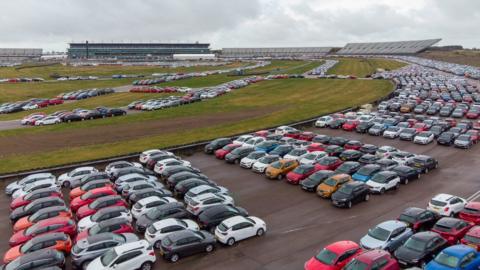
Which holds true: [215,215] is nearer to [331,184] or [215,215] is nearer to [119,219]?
[119,219]

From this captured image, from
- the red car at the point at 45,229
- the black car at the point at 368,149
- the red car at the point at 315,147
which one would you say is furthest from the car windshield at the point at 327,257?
the black car at the point at 368,149

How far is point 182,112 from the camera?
65.3 m

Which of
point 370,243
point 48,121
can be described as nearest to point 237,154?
point 370,243

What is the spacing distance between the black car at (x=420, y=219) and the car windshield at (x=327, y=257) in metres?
6.96

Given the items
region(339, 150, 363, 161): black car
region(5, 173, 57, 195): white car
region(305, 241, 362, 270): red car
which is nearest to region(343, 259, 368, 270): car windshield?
region(305, 241, 362, 270): red car

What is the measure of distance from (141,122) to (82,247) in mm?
38275

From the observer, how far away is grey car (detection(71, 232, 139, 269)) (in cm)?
2012

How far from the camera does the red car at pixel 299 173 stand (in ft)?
108

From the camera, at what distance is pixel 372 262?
18.0 metres

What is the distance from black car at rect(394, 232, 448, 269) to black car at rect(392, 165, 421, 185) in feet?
39.9

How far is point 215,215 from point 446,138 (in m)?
32.4

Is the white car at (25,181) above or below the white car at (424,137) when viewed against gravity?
below

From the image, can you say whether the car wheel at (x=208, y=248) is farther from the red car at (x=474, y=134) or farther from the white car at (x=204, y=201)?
the red car at (x=474, y=134)

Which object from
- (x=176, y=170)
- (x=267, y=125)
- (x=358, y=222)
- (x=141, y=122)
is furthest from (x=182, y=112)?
(x=358, y=222)
